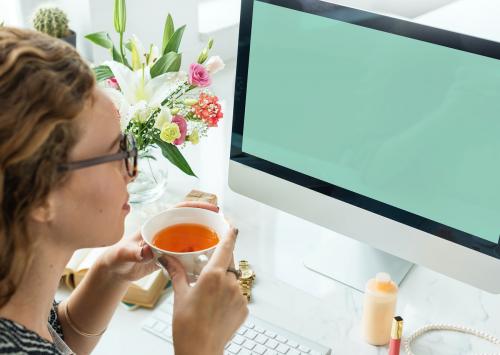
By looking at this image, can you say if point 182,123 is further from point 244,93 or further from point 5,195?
point 5,195

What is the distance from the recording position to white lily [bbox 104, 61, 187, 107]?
1320mm

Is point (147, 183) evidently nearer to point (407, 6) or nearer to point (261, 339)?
point (261, 339)

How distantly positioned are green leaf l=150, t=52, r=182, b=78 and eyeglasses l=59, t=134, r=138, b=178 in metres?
0.45

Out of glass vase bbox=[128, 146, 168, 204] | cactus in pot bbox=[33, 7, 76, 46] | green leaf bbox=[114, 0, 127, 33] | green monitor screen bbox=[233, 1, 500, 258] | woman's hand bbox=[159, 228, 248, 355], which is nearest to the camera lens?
woman's hand bbox=[159, 228, 248, 355]

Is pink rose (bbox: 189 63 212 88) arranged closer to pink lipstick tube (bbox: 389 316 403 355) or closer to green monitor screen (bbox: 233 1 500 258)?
green monitor screen (bbox: 233 1 500 258)

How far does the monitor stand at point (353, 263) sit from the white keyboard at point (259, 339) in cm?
19

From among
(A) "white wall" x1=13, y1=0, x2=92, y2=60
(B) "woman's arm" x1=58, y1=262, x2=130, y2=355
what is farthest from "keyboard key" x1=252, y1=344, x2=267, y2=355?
(A) "white wall" x1=13, y1=0, x2=92, y2=60

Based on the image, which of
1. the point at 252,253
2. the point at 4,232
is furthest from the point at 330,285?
the point at 4,232

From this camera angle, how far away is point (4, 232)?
80 cm

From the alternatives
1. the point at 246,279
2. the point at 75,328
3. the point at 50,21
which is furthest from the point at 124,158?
the point at 50,21

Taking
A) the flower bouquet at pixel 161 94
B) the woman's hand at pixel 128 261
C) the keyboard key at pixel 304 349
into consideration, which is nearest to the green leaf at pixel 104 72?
the flower bouquet at pixel 161 94

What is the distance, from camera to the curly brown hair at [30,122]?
74 centimetres

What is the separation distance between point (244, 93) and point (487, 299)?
0.59 m

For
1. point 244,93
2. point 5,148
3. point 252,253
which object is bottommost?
point 252,253
